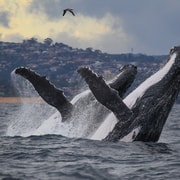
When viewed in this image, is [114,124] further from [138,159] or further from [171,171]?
[171,171]

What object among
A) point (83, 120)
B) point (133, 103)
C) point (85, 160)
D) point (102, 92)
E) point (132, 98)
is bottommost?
point (85, 160)

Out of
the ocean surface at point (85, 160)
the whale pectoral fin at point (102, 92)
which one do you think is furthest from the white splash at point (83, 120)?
the whale pectoral fin at point (102, 92)

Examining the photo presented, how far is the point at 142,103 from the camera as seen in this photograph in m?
14.1

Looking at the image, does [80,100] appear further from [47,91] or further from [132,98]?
[132,98]

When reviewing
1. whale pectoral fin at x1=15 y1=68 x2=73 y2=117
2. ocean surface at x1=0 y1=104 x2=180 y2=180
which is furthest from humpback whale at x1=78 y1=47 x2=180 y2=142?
whale pectoral fin at x1=15 y1=68 x2=73 y2=117

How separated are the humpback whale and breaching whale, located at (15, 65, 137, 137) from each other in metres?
0.61

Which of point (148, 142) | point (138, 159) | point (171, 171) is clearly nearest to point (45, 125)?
point (148, 142)

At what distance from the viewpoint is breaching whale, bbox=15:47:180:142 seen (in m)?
13.5

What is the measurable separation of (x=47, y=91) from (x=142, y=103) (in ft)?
8.84

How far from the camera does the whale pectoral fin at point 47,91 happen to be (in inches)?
585

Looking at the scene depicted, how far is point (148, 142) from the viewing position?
45.7 ft

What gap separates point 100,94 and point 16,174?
13.1ft

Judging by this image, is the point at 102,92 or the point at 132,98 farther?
the point at 132,98

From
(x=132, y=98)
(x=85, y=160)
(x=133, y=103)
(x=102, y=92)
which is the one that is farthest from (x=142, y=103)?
(x=85, y=160)
